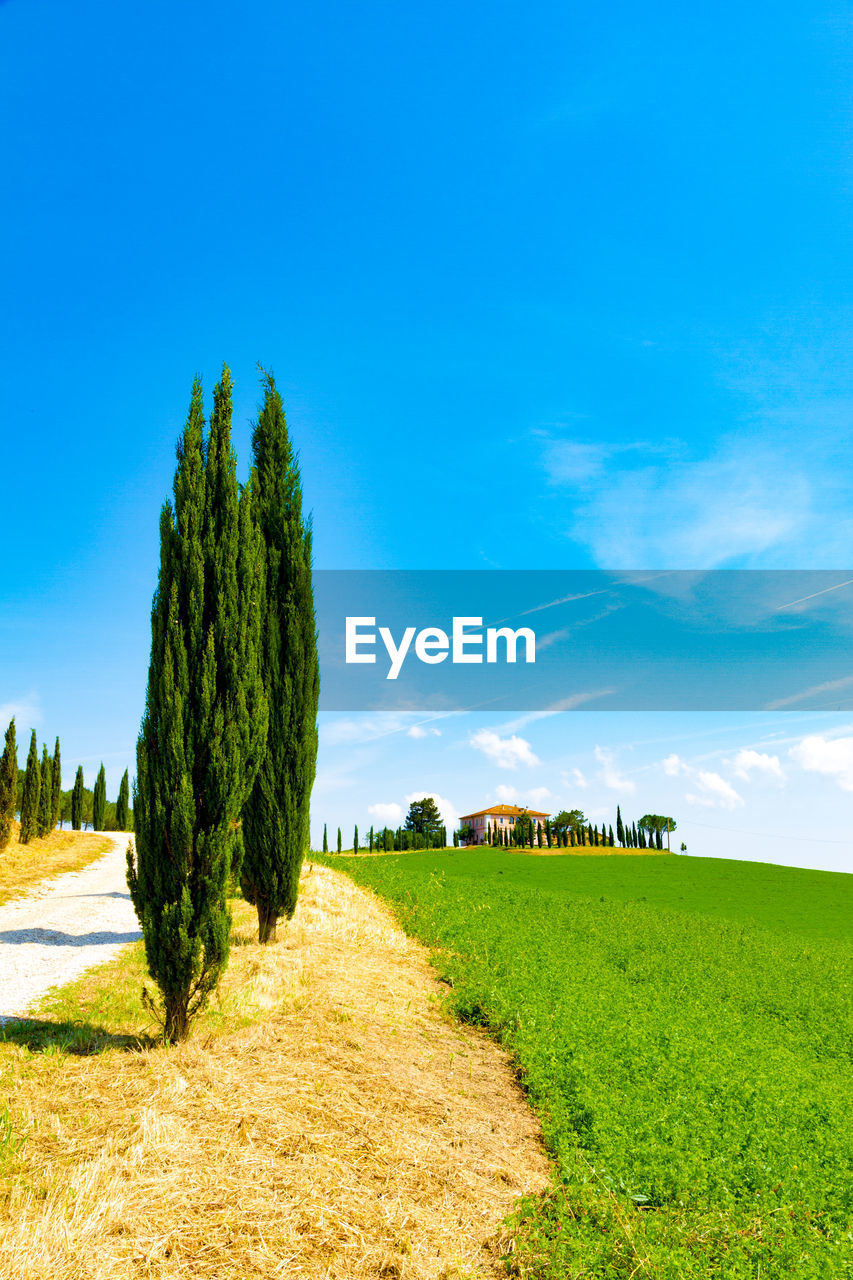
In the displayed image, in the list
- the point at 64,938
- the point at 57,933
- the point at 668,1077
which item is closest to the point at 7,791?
the point at 57,933

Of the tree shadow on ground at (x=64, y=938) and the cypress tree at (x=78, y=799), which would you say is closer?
the tree shadow on ground at (x=64, y=938)

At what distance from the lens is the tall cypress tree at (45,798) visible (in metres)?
33.2

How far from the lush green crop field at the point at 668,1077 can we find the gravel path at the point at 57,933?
19.5ft

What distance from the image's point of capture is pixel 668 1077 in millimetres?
7898

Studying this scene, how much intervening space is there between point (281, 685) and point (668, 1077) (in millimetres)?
8426

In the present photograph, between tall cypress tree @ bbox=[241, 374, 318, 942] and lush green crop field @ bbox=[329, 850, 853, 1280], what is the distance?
132 inches

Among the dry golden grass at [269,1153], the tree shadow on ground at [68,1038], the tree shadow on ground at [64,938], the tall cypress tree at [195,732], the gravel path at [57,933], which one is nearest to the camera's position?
the dry golden grass at [269,1153]

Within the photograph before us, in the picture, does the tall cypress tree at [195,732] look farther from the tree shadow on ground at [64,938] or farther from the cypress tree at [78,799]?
the cypress tree at [78,799]

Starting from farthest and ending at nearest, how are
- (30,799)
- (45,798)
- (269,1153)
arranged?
(45,798) → (30,799) → (269,1153)

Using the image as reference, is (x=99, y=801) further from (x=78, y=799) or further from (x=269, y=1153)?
(x=269, y=1153)

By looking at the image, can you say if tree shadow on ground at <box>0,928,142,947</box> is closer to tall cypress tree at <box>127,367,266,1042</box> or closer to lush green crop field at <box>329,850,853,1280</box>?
lush green crop field at <box>329,850,853,1280</box>

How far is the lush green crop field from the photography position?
5.04 m

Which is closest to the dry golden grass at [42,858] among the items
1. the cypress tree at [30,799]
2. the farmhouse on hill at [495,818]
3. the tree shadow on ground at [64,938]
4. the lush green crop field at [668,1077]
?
the cypress tree at [30,799]

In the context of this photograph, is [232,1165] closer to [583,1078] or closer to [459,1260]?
[459,1260]
